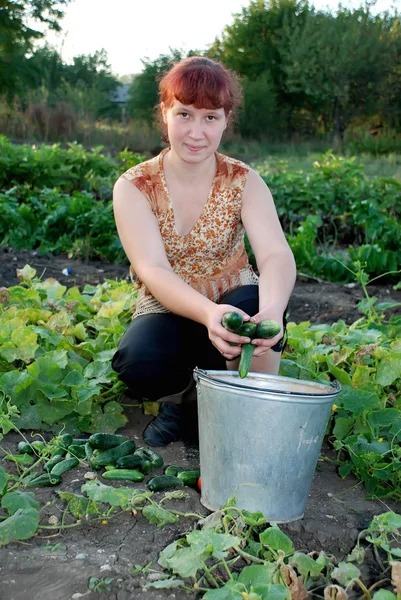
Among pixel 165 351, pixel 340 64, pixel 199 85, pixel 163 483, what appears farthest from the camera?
pixel 340 64

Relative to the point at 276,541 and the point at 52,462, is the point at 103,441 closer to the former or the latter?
the point at 52,462

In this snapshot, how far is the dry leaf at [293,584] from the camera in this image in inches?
68.5

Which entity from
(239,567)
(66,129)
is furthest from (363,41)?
(239,567)

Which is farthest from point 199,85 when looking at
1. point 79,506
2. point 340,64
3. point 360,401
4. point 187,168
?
point 340,64

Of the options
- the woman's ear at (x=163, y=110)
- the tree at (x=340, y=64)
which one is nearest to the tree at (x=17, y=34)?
the tree at (x=340, y=64)

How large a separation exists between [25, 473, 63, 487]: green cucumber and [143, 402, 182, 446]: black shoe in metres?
0.47

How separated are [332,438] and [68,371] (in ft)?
3.57

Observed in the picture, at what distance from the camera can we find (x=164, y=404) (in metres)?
2.80

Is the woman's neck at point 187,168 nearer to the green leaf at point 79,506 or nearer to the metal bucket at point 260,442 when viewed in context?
the metal bucket at point 260,442

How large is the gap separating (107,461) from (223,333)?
0.65 meters

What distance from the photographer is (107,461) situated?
7.96 feet

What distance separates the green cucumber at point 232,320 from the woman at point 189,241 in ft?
1.12

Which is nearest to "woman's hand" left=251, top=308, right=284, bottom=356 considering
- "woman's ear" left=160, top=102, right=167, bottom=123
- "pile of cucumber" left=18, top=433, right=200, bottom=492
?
"pile of cucumber" left=18, top=433, right=200, bottom=492

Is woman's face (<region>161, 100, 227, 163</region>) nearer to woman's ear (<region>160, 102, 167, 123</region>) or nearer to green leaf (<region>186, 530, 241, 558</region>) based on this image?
woman's ear (<region>160, 102, 167, 123</region>)
